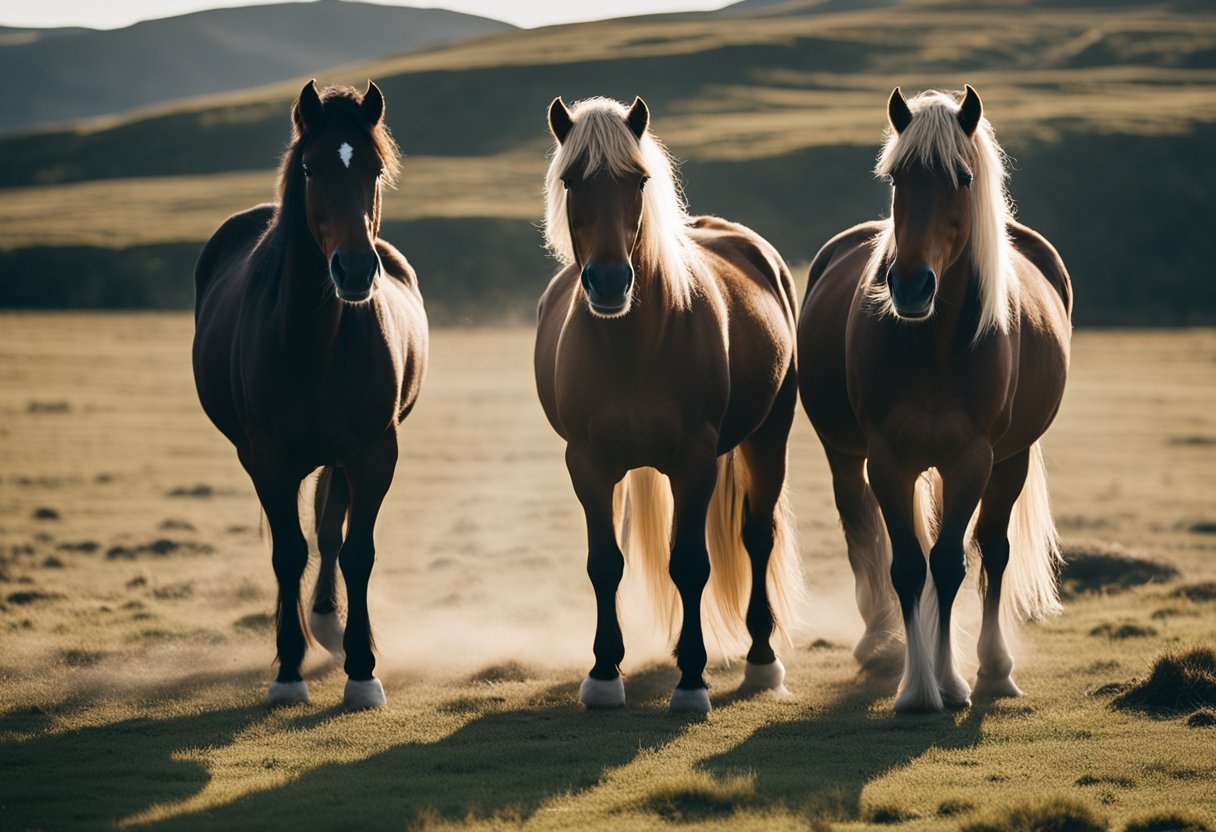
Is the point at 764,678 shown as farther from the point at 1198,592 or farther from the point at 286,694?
the point at 1198,592

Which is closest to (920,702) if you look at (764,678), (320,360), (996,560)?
(764,678)

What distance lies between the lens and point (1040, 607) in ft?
26.8

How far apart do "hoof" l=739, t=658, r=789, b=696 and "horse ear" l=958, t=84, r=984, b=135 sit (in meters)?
3.17

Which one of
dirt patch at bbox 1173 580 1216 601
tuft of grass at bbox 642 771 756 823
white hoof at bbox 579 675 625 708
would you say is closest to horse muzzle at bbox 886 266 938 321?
tuft of grass at bbox 642 771 756 823

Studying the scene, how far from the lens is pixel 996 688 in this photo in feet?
24.0

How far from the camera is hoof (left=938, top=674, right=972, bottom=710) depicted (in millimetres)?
6848

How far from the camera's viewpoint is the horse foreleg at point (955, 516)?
6.57 metres

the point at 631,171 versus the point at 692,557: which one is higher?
the point at 631,171

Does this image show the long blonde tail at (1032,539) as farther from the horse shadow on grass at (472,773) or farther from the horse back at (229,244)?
the horse back at (229,244)

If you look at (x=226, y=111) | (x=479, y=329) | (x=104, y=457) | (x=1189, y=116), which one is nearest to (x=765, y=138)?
(x=1189, y=116)

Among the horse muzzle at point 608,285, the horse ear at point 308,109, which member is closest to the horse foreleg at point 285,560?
the horse ear at point 308,109

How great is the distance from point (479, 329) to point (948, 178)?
33.2 meters

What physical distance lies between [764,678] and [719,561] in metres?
0.78

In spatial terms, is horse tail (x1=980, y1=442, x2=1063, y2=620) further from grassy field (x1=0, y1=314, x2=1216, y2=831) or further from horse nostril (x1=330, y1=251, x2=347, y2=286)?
horse nostril (x1=330, y1=251, x2=347, y2=286)
